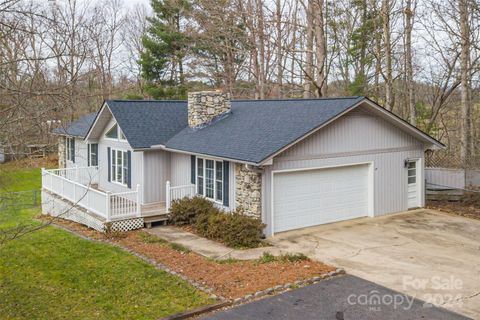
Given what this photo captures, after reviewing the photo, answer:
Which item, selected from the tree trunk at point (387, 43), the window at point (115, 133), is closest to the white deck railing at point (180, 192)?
the window at point (115, 133)

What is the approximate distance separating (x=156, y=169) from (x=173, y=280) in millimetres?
Answer: 7134

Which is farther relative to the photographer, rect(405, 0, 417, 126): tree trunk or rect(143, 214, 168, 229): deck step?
rect(405, 0, 417, 126): tree trunk

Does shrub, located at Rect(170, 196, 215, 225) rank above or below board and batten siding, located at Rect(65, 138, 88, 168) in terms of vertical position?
below

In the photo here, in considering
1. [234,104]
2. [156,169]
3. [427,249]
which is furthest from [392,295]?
[234,104]

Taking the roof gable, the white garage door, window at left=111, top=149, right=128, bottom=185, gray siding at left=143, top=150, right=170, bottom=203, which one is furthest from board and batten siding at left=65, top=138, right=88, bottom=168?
the white garage door

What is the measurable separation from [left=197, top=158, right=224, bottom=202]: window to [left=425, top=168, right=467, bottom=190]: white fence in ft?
29.5

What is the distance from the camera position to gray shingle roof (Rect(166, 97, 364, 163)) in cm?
1273

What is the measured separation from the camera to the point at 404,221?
567 inches

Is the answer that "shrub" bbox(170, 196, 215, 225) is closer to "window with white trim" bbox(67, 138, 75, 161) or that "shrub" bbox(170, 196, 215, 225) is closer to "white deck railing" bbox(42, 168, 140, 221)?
"white deck railing" bbox(42, 168, 140, 221)

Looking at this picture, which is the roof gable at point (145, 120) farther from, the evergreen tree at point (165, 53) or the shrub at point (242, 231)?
the evergreen tree at point (165, 53)

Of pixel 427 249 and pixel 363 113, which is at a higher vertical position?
pixel 363 113

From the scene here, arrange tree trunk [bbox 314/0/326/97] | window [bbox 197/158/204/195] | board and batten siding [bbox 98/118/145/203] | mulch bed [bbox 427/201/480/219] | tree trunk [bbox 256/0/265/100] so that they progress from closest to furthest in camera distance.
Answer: window [bbox 197/158/204/195] < mulch bed [bbox 427/201/480/219] < board and batten siding [bbox 98/118/145/203] < tree trunk [bbox 314/0/326/97] < tree trunk [bbox 256/0/265/100]

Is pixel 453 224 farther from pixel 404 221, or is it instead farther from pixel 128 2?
pixel 128 2

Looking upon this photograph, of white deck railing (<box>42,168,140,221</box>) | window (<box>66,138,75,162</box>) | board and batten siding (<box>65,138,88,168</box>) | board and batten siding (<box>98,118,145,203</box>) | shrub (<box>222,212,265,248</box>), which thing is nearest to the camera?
shrub (<box>222,212,265,248</box>)
